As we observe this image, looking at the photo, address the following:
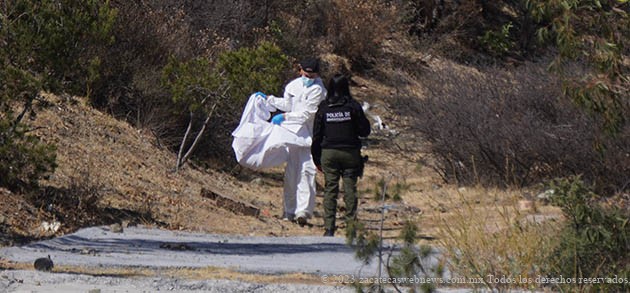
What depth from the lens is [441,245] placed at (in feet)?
27.6

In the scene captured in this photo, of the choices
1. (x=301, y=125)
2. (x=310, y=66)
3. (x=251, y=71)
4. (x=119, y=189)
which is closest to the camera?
(x=310, y=66)

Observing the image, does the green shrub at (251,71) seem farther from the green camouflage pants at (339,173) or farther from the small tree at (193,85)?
the green camouflage pants at (339,173)

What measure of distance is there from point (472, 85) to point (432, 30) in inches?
494

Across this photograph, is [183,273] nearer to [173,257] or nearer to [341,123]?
[173,257]

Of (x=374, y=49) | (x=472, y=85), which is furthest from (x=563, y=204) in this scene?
(x=374, y=49)

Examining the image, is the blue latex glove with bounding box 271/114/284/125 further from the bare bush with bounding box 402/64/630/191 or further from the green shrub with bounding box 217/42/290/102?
the bare bush with bounding box 402/64/630/191

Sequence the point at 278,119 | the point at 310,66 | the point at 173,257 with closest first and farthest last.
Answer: the point at 173,257, the point at 310,66, the point at 278,119

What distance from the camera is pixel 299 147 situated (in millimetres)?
13766

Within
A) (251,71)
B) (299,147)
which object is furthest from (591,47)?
(251,71)

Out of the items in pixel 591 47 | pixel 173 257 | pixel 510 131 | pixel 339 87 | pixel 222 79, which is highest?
pixel 591 47

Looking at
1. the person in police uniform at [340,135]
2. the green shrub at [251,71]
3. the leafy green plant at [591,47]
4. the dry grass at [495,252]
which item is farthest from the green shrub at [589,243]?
the green shrub at [251,71]

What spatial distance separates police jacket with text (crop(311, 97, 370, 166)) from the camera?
1220cm

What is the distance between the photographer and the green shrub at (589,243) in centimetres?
774

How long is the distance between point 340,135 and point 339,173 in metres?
0.50
